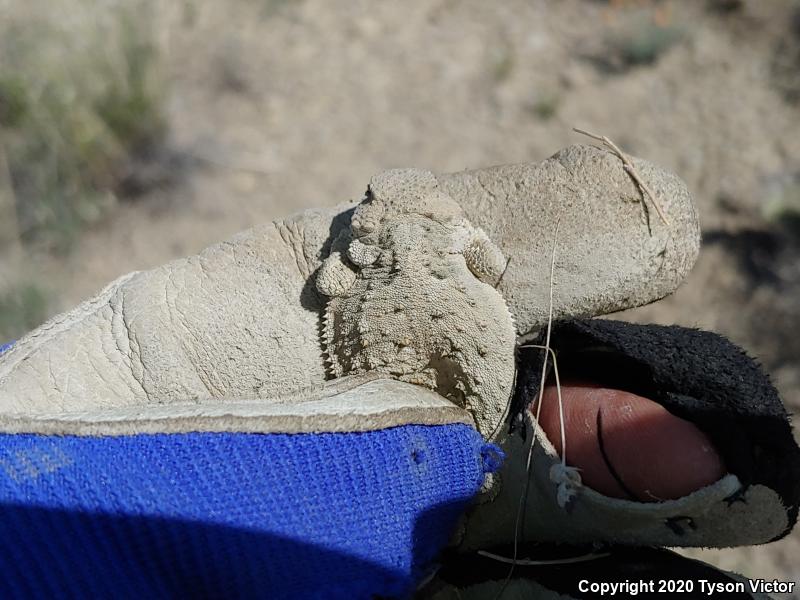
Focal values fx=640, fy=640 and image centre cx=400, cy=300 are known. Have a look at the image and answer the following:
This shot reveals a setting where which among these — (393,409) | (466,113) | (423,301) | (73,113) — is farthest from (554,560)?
(73,113)

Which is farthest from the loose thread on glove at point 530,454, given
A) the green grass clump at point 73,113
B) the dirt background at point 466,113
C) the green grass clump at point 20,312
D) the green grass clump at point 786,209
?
the green grass clump at point 73,113

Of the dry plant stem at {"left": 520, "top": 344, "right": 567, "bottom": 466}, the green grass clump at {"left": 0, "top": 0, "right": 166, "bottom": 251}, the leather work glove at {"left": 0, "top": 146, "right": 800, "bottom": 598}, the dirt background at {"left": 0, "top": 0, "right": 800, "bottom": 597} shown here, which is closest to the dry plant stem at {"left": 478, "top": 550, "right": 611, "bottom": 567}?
the leather work glove at {"left": 0, "top": 146, "right": 800, "bottom": 598}

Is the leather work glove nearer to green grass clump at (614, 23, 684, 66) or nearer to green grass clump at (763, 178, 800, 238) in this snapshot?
green grass clump at (763, 178, 800, 238)

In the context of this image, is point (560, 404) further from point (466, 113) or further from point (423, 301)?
point (466, 113)

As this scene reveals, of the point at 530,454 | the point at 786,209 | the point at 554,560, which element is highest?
the point at 530,454

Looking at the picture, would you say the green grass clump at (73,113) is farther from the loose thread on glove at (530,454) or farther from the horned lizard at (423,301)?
the loose thread on glove at (530,454)

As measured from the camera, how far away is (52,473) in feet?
3.29

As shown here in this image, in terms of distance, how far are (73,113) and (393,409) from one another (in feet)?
10.5

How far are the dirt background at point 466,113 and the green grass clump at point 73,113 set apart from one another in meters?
0.14

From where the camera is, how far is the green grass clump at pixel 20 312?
10.4 ft

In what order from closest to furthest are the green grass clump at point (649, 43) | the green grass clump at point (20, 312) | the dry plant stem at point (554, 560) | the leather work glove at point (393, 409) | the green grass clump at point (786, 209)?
1. the leather work glove at point (393, 409)
2. the dry plant stem at point (554, 560)
3. the green grass clump at point (20, 312)
4. the green grass clump at point (786, 209)
5. the green grass clump at point (649, 43)

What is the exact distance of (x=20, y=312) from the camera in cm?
317

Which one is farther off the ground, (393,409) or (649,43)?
(393,409)

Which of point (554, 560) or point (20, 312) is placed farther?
point (20, 312)
